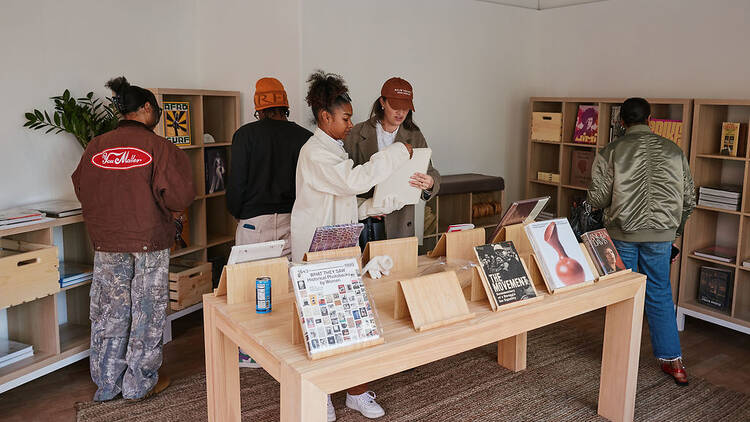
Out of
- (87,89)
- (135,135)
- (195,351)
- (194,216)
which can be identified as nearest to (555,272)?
(135,135)

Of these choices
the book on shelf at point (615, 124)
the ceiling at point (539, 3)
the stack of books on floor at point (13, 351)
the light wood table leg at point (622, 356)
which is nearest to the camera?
the light wood table leg at point (622, 356)

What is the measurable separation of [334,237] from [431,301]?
0.59 m

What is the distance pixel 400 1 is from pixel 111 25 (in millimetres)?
2205

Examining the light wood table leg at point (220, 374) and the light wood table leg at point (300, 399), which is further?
the light wood table leg at point (220, 374)

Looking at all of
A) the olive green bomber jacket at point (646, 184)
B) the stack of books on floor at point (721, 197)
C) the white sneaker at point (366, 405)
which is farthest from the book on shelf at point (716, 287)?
the white sneaker at point (366, 405)

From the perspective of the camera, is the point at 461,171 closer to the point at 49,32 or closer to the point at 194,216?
the point at 194,216

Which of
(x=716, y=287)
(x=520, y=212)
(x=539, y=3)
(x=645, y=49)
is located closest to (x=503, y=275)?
(x=520, y=212)

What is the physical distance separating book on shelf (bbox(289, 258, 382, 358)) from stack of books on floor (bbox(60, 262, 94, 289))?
2.20 m

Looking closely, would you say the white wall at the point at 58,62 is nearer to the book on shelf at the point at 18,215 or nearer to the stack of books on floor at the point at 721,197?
the book on shelf at the point at 18,215

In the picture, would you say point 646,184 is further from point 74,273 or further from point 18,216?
point 18,216

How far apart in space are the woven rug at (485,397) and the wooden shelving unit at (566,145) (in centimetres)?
140

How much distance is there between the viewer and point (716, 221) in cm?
513

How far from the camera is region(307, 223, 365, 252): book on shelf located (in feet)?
9.25

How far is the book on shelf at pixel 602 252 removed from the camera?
3.19 metres
